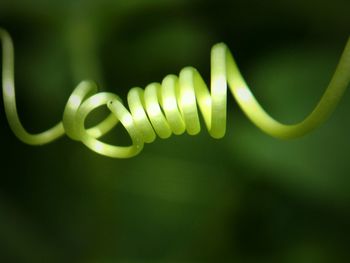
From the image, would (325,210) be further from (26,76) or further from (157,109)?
(26,76)

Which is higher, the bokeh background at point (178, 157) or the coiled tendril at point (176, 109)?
the bokeh background at point (178, 157)

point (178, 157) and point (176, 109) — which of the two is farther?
point (178, 157)

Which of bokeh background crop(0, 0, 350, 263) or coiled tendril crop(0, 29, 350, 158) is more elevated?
bokeh background crop(0, 0, 350, 263)

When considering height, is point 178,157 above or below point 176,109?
above

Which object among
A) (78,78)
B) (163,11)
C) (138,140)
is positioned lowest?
(138,140)

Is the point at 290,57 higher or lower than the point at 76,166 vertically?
higher

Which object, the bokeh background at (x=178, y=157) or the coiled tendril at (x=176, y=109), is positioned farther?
the bokeh background at (x=178, y=157)

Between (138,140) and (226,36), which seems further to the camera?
(226,36)

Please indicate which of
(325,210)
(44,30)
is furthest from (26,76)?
(325,210)
